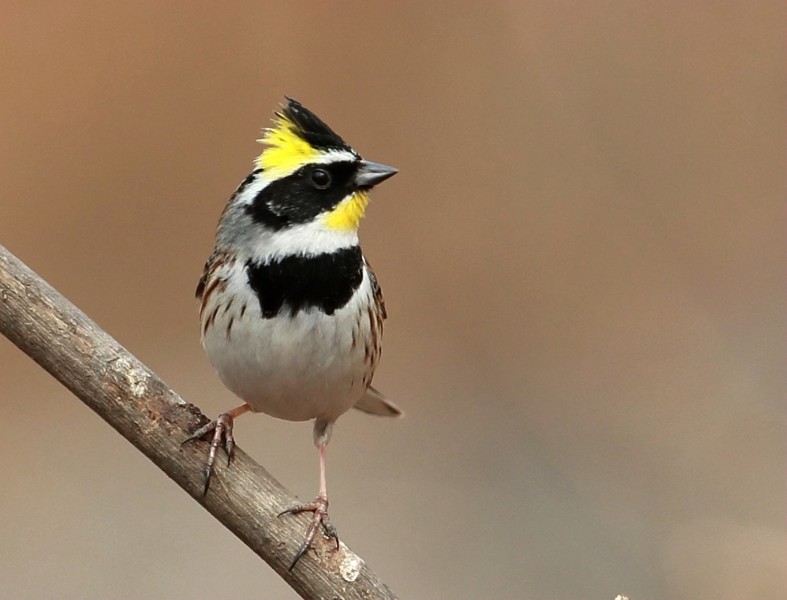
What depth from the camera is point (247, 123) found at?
3.36 metres

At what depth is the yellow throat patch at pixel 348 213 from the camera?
66.6 inches

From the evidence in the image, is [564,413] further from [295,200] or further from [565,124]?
[295,200]

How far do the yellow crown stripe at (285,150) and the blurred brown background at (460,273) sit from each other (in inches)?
65.2

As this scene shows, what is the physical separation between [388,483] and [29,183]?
1.59m

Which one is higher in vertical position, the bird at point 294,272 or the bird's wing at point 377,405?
the bird's wing at point 377,405

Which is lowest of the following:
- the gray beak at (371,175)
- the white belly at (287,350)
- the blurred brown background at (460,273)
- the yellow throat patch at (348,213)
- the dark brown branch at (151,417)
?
the dark brown branch at (151,417)

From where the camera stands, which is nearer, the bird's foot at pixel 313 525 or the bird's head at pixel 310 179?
the bird's foot at pixel 313 525

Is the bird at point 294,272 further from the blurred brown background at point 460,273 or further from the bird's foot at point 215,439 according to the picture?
the blurred brown background at point 460,273

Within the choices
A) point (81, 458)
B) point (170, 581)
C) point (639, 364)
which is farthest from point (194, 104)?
point (639, 364)

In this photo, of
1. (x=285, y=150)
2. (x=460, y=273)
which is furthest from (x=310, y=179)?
(x=460, y=273)

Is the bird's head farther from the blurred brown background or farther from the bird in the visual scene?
the blurred brown background

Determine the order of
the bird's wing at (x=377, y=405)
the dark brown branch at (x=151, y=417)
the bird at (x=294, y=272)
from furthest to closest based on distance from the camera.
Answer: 1. the bird's wing at (x=377, y=405)
2. the bird at (x=294, y=272)
3. the dark brown branch at (x=151, y=417)

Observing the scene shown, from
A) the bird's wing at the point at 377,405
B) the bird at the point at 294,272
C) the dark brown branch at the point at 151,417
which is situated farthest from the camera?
the bird's wing at the point at 377,405

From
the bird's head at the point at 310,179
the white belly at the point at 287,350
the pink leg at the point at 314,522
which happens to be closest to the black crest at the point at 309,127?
the bird's head at the point at 310,179
